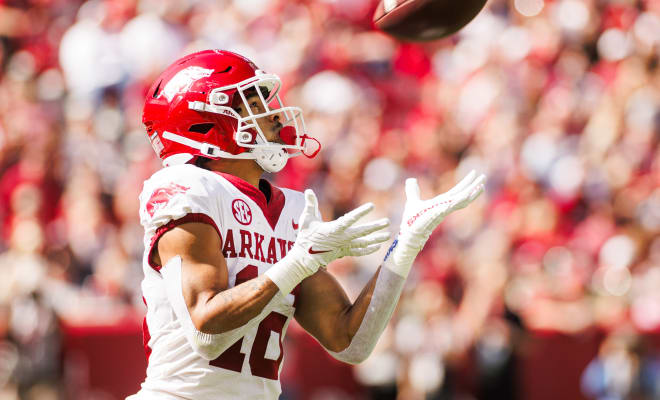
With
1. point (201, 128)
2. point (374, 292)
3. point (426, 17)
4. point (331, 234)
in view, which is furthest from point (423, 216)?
point (426, 17)

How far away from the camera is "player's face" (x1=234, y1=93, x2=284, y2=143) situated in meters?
3.14

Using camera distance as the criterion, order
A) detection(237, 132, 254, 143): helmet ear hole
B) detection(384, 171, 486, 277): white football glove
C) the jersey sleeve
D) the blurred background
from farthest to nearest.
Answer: the blurred background, detection(237, 132, 254, 143): helmet ear hole, detection(384, 171, 486, 277): white football glove, the jersey sleeve

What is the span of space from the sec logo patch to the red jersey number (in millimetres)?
136

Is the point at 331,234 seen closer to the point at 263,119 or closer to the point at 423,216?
the point at 423,216

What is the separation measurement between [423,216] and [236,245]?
552 millimetres

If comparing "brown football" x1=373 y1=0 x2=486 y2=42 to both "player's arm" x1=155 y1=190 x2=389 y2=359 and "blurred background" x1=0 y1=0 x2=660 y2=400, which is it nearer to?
"player's arm" x1=155 y1=190 x2=389 y2=359

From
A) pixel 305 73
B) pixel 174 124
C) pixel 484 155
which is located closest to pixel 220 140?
pixel 174 124

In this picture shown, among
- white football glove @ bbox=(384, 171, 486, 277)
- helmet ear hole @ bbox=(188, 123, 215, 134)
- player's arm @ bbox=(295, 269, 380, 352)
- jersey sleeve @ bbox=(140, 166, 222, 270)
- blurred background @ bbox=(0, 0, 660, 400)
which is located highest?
helmet ear hole @ bbox=(188, 123, 215, 134)

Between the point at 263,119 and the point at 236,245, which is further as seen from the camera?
the point at 263,119

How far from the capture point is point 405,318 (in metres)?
6.62

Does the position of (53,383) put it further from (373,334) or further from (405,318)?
(373,334)

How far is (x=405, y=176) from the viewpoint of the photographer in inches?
315

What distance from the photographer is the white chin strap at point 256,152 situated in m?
3.08

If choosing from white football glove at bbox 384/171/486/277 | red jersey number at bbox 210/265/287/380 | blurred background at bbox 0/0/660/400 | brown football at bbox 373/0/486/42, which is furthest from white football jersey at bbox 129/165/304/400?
blurred background at bbox 0/0/660/400
